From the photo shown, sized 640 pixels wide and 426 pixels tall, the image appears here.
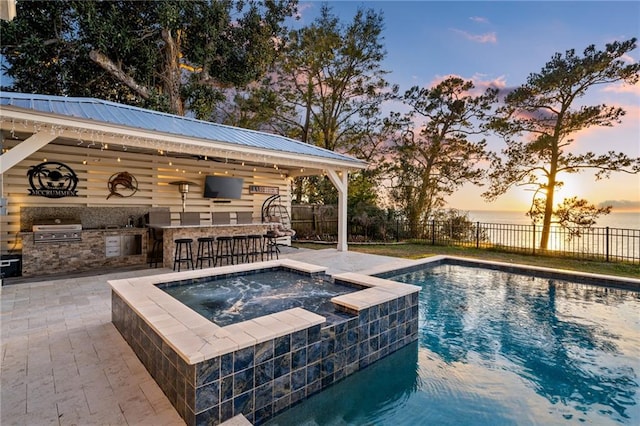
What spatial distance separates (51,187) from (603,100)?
1547 cm

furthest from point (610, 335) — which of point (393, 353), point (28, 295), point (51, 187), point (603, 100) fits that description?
point (51, 187)

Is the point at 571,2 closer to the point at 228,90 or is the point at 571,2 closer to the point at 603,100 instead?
the point at 603,100

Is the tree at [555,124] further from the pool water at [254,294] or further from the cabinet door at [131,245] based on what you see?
the cabinet door at [131,245]

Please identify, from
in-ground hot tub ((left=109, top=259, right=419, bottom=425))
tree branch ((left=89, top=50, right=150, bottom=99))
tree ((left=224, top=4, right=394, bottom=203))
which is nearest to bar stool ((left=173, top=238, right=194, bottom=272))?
in-ground hot tub ((left=109, top=259, right=419, bottom=425))

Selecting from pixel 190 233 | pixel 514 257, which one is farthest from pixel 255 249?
pixel 514 257

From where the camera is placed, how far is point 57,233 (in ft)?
20.2

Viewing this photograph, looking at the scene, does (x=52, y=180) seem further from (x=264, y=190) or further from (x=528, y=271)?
(x=528, y=271)

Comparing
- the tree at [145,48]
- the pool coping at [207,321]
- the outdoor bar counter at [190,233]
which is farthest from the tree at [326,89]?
the pool coping at [207,321]

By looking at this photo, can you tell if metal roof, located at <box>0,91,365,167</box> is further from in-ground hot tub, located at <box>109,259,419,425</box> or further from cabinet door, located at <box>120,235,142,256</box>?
in-ground hot tub, located at <box>109,259,419,425</box>

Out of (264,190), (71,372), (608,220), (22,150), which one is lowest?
(71,372)

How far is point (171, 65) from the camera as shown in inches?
508

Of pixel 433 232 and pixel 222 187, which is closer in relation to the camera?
pixel 222 187

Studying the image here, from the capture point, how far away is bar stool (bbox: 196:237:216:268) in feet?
23.2

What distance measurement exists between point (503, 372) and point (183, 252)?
21.0ft
